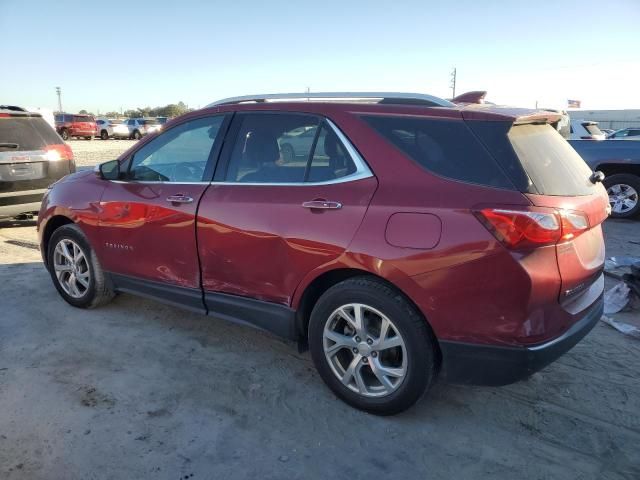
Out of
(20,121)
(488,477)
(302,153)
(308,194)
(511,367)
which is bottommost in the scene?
(488,477)

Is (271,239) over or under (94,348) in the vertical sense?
over

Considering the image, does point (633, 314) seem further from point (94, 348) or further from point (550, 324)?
point (94, 348)

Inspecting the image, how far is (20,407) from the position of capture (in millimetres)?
2980

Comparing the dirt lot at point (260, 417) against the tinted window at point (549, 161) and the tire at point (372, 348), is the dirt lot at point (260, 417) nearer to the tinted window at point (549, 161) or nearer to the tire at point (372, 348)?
the tire at point (372, 348)

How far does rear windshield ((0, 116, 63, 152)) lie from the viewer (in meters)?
6.80

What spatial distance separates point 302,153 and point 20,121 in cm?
569

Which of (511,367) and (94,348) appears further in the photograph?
(94,348)

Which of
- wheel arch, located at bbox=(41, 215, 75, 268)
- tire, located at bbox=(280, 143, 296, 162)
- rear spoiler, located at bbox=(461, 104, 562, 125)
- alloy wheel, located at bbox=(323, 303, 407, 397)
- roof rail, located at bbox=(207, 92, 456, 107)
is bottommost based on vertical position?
alloy wheel, located at bbox=(323, 303, 407, 397)

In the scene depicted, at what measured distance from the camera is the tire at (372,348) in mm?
2664

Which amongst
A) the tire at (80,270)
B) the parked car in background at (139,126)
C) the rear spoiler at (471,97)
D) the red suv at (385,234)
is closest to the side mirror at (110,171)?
the red suv at (385,234)

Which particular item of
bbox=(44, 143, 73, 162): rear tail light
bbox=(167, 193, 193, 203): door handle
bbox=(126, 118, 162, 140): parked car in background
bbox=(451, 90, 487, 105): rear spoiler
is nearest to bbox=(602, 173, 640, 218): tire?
bbox=(451, 90, 487, 105): rear spoiler

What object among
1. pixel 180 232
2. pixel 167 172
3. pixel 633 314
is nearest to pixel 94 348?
pixel 180 232

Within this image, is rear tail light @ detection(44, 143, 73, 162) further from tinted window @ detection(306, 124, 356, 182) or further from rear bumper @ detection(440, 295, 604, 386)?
rear bumper @ detection(440, 295, 604, 386)

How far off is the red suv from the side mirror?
38cm
